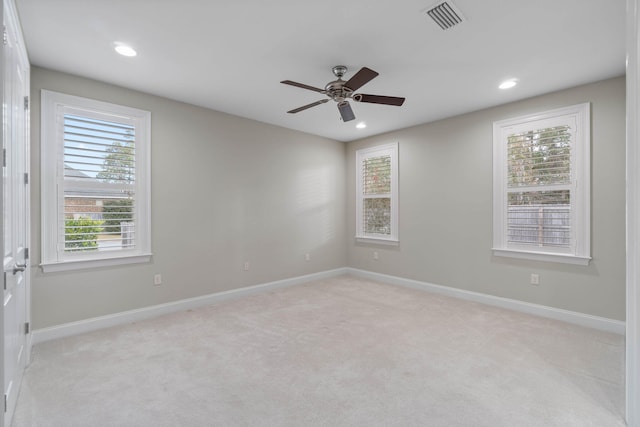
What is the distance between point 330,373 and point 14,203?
2510mm

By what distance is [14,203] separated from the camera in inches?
83.6

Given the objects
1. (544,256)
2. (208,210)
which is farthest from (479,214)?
(208,210)

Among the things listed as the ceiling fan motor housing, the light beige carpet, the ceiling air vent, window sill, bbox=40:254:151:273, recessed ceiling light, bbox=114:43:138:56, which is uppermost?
recessed ceiling light, bbox=114:43:138:56

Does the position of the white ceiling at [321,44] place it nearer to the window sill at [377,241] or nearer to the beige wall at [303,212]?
the beige wall at [303,212]

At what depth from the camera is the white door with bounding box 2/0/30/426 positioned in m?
1.83

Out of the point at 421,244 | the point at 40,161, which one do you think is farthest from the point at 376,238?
the point at 40,161

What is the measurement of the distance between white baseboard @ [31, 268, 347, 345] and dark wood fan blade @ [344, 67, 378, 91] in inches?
124

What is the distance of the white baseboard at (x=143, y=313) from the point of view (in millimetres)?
3020

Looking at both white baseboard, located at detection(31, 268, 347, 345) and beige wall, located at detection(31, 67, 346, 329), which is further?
beige wall, located at detection(31, 67, 346, 329)

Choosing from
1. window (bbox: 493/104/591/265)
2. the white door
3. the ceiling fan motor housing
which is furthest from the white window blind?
the white door

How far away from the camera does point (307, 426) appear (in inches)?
72.6

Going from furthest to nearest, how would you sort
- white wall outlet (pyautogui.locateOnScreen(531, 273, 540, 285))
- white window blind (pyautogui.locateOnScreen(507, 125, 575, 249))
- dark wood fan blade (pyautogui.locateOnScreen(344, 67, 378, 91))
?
white wall outlet (pyautogui.locateOnScreen(531, 273, 540, 285))
white window blind (pyautogui.locateOnScreen(507, 125, 575, 249))
dark wood fan blade (pyautogui.locateOnScreen(344, 67, 378, 91))

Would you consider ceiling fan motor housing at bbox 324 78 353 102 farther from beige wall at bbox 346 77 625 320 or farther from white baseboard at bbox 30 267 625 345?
white baseboard at bbox 30 267 625 345

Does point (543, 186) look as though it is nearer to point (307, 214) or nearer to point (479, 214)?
point (479, 214)
